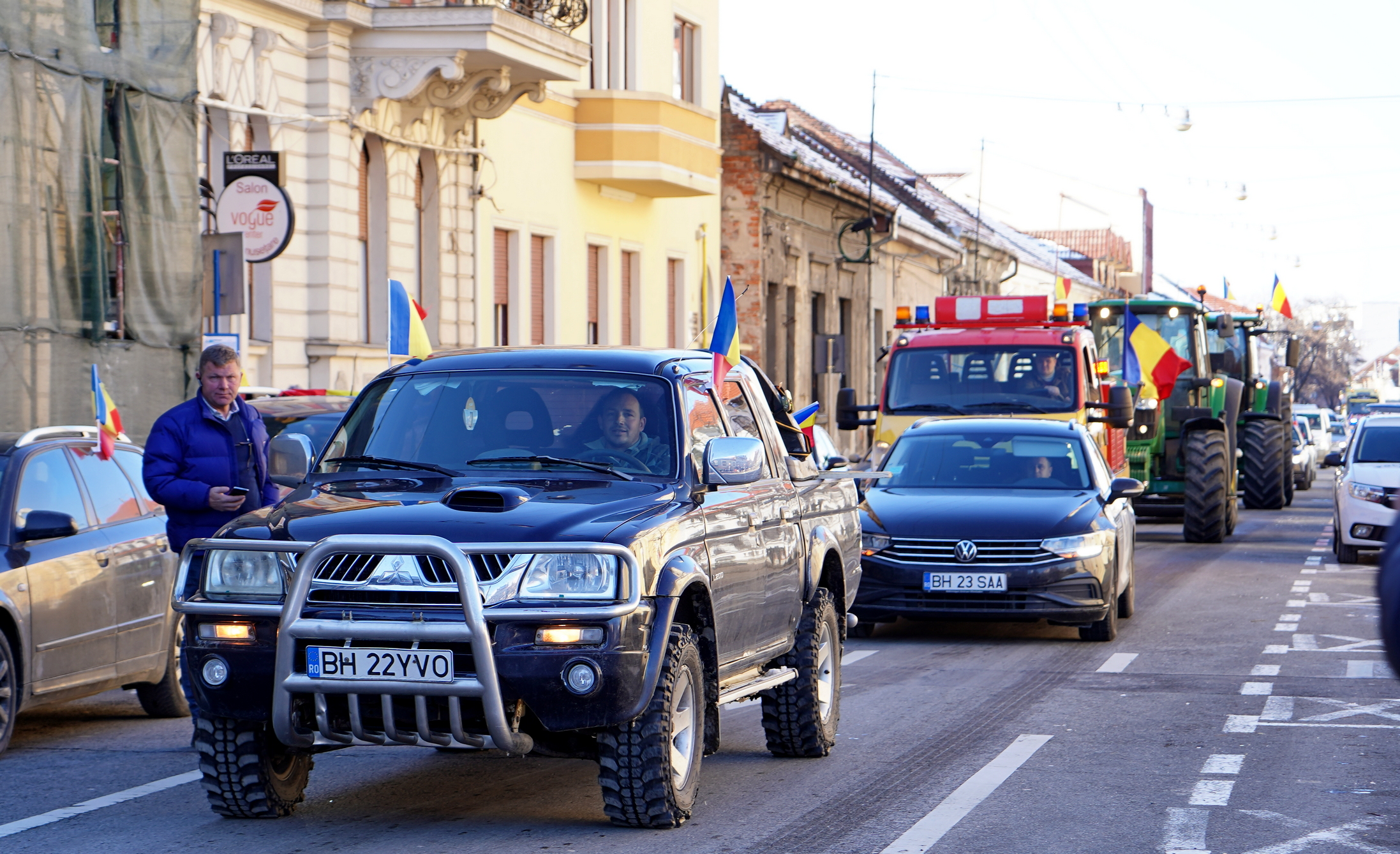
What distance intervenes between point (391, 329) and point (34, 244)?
3.77 meters

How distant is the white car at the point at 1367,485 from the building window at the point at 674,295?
1352cm

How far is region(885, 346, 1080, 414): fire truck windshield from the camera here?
18.7m

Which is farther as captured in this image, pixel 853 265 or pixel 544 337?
pixel 853 265

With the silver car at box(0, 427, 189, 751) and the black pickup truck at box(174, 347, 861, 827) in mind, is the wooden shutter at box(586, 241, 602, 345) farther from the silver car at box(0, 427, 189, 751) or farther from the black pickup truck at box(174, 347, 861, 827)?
the black pickup truck at box(174, 347, 861, 827)

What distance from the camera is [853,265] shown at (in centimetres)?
4531

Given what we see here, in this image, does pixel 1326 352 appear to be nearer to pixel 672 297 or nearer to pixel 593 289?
pixel 672 297

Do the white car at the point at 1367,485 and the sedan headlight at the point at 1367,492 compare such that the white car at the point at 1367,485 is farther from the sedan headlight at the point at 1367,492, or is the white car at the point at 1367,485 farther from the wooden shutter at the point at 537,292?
the wooden shutter at the point at 537,292

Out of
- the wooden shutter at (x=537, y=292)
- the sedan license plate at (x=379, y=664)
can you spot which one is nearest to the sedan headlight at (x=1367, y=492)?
the wooden shutter at (x=537, y=292)

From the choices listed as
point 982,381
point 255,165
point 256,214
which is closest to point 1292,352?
point 982,381

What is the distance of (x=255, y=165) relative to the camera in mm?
18391

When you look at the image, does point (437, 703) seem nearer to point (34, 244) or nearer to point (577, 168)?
point (34, 244)

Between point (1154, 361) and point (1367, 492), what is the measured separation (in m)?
5.49

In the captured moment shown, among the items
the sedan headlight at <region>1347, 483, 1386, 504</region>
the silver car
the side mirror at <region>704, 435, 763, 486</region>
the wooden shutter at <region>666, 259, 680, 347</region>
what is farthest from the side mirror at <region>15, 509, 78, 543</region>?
the wooden shutter at <region>666, 259, 680, 347</region>

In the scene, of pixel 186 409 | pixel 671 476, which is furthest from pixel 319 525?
pixel 186 409
